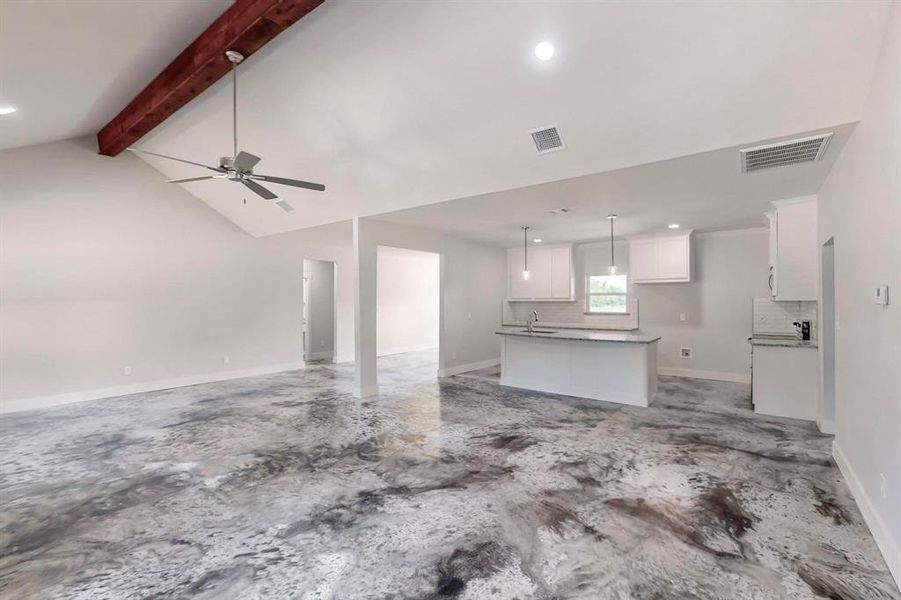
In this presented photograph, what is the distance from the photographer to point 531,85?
2.98m

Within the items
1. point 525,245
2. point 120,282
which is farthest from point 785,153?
point 120,282

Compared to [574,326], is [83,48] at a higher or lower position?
higher

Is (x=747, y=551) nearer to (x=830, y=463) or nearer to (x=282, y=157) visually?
(x=830, y=463)

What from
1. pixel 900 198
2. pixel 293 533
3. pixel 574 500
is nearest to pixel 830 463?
pixel 574 500

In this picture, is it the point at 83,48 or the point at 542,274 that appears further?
the point at 542,274

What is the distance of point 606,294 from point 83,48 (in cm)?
776

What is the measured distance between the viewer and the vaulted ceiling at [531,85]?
91.7 inches

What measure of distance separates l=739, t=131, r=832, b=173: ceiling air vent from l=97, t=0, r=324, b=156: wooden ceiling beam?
3.34m

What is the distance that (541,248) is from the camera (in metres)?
8.16

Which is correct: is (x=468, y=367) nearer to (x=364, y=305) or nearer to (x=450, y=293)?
(x=450, y=293)

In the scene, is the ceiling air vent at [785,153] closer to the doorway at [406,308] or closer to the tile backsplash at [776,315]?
the tile backsplash at [776,315]

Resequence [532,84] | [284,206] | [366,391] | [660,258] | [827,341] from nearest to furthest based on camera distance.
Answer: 1. [532,84]
2. [827,341]
3. [366,391]
4. [284,206]
5. [660,258]

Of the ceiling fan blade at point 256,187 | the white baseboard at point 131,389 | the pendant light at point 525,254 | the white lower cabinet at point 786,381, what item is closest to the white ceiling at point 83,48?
the ceiling fan blade at point 256,187

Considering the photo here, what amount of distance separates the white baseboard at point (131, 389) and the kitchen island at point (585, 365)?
466 cm
